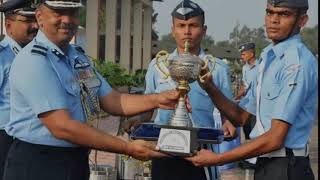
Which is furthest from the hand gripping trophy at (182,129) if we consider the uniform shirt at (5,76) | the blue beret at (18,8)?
the blue beret at (18,8)

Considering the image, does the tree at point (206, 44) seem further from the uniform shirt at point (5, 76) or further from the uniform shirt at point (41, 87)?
the uniform shirt at point (5, 76)

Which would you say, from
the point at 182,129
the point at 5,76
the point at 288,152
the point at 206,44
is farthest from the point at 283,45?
the point at 206,44

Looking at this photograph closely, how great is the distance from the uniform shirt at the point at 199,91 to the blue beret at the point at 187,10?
0.24 m

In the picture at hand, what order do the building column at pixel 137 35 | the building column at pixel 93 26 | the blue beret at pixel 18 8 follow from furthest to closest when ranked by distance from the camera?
the building column at pixel 137 35 < the building column at pixel 93 26 < the blue beret at pixel 18 8

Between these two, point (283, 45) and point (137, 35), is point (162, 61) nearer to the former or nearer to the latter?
point (283, 45)

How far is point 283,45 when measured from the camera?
3375 millimetres

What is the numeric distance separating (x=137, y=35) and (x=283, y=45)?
22509mm

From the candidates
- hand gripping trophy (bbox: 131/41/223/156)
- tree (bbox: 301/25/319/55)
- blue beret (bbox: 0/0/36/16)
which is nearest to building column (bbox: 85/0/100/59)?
blue beret (bbox: 0/0/36/16)

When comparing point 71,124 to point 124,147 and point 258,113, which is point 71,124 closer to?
point 124,147

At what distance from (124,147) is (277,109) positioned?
0.81m

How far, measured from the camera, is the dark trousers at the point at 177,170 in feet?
12.7

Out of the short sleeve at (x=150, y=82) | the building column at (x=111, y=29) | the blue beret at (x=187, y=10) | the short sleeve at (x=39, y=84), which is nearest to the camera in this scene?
the short sleeve at (x=39, y=84)

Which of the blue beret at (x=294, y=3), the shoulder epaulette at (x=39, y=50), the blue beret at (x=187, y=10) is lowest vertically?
the shoulder epaulette at (x=39, y=50)

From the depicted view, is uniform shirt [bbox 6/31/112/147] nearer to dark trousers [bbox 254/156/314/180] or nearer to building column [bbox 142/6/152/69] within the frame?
dark trousers [bbox 254/156/314/180]
